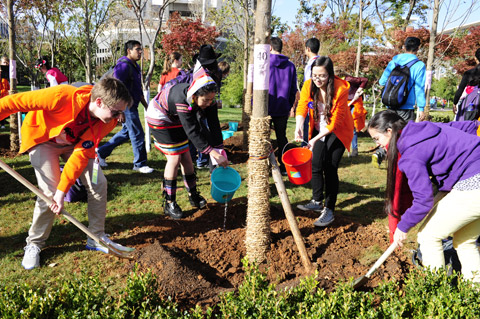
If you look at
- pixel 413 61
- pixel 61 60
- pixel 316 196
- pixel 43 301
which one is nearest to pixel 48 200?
pixel 43 301

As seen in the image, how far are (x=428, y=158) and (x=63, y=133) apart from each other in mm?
2843

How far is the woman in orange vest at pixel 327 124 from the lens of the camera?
3.82m

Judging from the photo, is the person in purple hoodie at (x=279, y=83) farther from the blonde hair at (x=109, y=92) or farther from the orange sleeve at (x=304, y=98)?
the blonde hair at (x=109, y=92)

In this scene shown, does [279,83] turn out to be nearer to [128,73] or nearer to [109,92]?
[128,73]

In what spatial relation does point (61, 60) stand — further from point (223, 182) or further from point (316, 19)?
point (223, 182)

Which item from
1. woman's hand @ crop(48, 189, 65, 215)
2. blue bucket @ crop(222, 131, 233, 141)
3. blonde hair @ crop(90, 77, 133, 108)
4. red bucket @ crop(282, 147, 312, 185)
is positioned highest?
blonde hair @ crop(90, 77, 133, 108)

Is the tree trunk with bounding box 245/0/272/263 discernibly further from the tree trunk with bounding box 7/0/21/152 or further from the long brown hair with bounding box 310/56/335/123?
the tree trunk with bounding box 7/0/21/152

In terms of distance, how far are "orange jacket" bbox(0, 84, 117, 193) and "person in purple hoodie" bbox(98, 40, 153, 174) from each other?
2.43 metres

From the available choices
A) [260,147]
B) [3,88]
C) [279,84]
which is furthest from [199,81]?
[3,88]

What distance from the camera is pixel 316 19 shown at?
2048 centimetres

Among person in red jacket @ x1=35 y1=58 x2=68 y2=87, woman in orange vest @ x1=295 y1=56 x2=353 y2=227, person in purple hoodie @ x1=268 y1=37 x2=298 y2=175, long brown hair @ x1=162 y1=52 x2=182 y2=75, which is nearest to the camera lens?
woman in orange vest @ x1=295 y1=56 x2=353 y2=227

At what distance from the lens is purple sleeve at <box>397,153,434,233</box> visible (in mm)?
2410

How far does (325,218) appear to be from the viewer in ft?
12.9

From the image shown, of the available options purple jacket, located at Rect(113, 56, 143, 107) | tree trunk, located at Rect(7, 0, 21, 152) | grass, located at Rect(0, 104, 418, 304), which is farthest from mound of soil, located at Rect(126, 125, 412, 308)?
tree trunk, located at Rect(7, 0, 21, 152)
